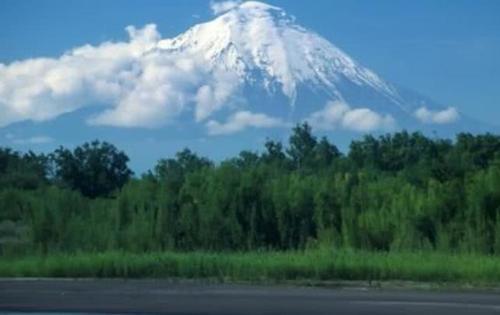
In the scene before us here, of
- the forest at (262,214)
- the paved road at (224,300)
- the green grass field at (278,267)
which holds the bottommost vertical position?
the paved road at (224,300)

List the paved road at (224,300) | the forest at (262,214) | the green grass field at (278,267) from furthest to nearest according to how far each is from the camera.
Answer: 1. the forest at (262,214)
2. the green grass field at (278,267)
3. the paved road at (224,300)

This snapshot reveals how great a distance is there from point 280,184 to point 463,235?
332 inches

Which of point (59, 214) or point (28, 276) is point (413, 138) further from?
point (28, 276)

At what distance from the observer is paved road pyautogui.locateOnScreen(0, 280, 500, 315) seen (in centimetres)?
1862

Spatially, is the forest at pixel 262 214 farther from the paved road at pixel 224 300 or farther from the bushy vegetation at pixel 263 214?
the paved road at pixel 224 300

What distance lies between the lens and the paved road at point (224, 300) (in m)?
18.6

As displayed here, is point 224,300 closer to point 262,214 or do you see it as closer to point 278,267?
point 278,267

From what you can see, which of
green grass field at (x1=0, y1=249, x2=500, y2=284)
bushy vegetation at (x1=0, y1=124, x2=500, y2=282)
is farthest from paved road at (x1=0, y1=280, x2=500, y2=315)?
bushy vegetation at (x1=0, y1=124, x2=500, y2=282)

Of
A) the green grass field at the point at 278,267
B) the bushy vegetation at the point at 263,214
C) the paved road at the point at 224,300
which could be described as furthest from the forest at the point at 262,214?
the paved road at the point at 224,300

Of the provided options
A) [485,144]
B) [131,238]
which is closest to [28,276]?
[131,238]

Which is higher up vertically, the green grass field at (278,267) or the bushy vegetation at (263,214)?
the bushy vegetation at (263,214)

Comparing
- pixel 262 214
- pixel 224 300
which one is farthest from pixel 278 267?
pixel 262 214

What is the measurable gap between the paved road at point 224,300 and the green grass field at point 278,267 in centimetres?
224

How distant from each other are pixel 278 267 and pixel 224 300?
23.4 feet
